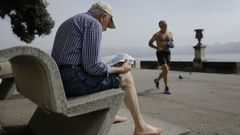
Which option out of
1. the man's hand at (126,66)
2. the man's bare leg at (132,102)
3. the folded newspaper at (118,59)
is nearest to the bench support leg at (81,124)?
the man's bare leg at (132,102)

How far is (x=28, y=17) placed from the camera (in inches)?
645

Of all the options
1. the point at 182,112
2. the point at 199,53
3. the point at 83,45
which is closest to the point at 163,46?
the point at 182,112

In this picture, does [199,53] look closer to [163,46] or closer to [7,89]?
[163,46]

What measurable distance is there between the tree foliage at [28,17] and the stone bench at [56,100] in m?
13.3

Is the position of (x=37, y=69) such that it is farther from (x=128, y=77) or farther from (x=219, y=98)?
(x=219, y=98)

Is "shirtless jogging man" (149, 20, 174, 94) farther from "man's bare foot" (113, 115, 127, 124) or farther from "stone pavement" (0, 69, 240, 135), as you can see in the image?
"man's bare foot" (113, 115, 127, 124)

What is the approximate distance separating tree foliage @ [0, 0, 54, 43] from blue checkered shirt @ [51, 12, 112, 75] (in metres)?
13.7

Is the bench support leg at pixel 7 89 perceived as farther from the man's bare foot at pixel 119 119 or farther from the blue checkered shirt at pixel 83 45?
the blue checkered shirt at pixel 83 45

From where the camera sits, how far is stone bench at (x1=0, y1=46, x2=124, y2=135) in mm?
2277

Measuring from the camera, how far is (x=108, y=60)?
3.13 meters

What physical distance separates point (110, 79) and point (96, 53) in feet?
0.92

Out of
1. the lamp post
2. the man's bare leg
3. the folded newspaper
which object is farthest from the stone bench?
the lamp post

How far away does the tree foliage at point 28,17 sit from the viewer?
51.0 ft

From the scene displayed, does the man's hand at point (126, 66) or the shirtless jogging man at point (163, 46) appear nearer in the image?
the man's hand at point (126, 66)
